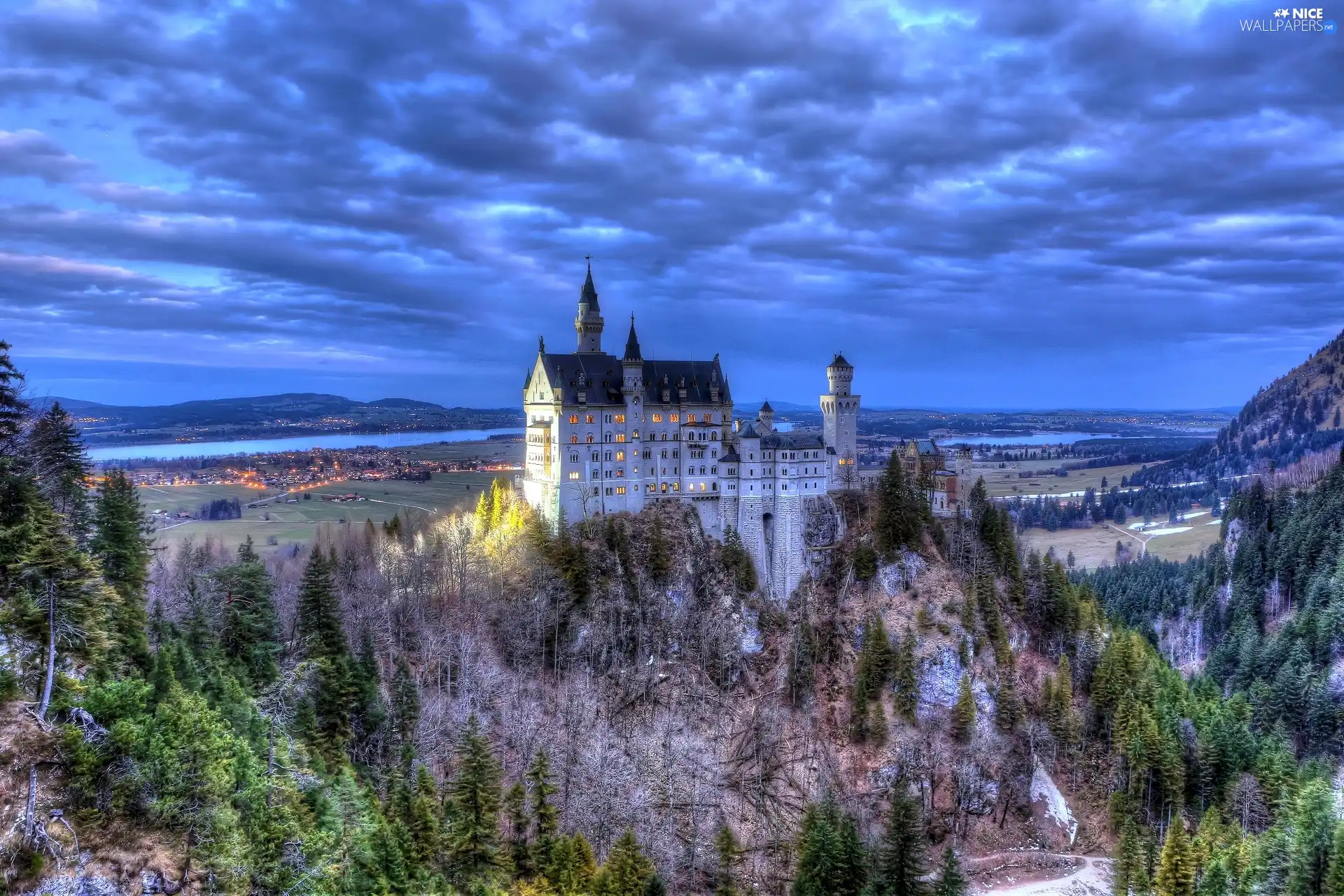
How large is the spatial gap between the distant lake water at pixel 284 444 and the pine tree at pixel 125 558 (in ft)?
98.5

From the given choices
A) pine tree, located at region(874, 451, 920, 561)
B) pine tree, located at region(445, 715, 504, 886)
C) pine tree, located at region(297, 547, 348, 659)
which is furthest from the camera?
pine tree, located at region(874, 451, 920, 561)

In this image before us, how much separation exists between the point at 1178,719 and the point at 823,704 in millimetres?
35983

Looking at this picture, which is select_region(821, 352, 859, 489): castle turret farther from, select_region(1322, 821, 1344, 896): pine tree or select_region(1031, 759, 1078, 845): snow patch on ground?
select_region(1322, 821, 1344, 896): pine tree

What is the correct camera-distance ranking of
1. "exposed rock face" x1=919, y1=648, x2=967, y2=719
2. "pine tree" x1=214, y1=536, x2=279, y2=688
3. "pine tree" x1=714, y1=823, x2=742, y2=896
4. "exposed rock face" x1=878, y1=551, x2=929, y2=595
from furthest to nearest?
"exposed rock face" x1=878, y1=551, x2=929, y2=595
"exposed rock face" x1=919, y1=648, x2=967, y2=719
"pine tree" x1=714, y1=823, x2=742, y2=896
"pine tree" x1=214, y1=536, x2=279, y2=688

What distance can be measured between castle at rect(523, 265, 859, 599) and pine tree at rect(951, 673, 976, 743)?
861 inches

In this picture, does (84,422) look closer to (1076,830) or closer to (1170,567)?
(1076,830)

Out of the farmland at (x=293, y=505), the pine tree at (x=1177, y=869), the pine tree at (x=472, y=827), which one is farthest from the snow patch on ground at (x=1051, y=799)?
the farmland at (x=293, y=505)

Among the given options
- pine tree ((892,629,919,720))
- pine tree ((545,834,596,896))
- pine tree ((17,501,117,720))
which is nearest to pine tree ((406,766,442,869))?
pine tree ((545,834,596,896))

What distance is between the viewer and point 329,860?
35.7 m

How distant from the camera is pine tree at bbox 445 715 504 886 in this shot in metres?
48.3

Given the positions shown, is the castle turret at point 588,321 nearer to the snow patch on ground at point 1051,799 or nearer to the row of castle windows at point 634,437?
the row of castle windows at point 634,437

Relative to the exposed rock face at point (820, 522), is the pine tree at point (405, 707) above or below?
below

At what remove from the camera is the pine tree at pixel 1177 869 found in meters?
64.5

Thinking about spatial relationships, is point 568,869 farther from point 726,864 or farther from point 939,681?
point 939,681
